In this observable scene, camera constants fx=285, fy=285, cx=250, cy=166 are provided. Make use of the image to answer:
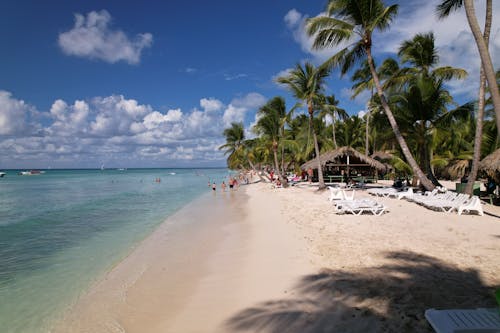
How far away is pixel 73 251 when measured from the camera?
7484mm

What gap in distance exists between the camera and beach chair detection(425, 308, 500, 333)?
94.9 inches

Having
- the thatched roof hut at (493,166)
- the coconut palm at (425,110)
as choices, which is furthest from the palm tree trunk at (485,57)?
the coconut palm at (425,110)

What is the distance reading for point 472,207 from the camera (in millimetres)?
8531

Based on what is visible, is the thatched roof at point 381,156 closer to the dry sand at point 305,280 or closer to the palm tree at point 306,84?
the palm tree at point 306,84

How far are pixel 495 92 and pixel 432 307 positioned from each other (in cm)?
420

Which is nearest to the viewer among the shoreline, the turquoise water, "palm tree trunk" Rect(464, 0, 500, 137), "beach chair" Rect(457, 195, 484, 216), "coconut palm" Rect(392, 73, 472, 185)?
the shoreline

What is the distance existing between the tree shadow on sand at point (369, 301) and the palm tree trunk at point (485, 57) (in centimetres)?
316

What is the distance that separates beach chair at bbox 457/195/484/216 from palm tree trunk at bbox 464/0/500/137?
423cm

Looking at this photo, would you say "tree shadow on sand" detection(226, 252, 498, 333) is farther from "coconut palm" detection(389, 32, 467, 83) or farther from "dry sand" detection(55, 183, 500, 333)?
"coconut palm" detection(389, 32, 467, 83)

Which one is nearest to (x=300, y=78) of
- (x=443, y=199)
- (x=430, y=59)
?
(x=430, y=59)

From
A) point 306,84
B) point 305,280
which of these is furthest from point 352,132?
point 305,280

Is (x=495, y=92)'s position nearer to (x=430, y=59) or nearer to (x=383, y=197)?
(x=383, y=197)

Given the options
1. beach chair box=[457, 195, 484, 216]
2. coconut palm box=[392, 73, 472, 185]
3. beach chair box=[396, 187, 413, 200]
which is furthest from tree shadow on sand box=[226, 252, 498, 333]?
coconut palm box=[392, 73, 472, 185]

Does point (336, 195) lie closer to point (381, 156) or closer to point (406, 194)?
point (406, 194)
